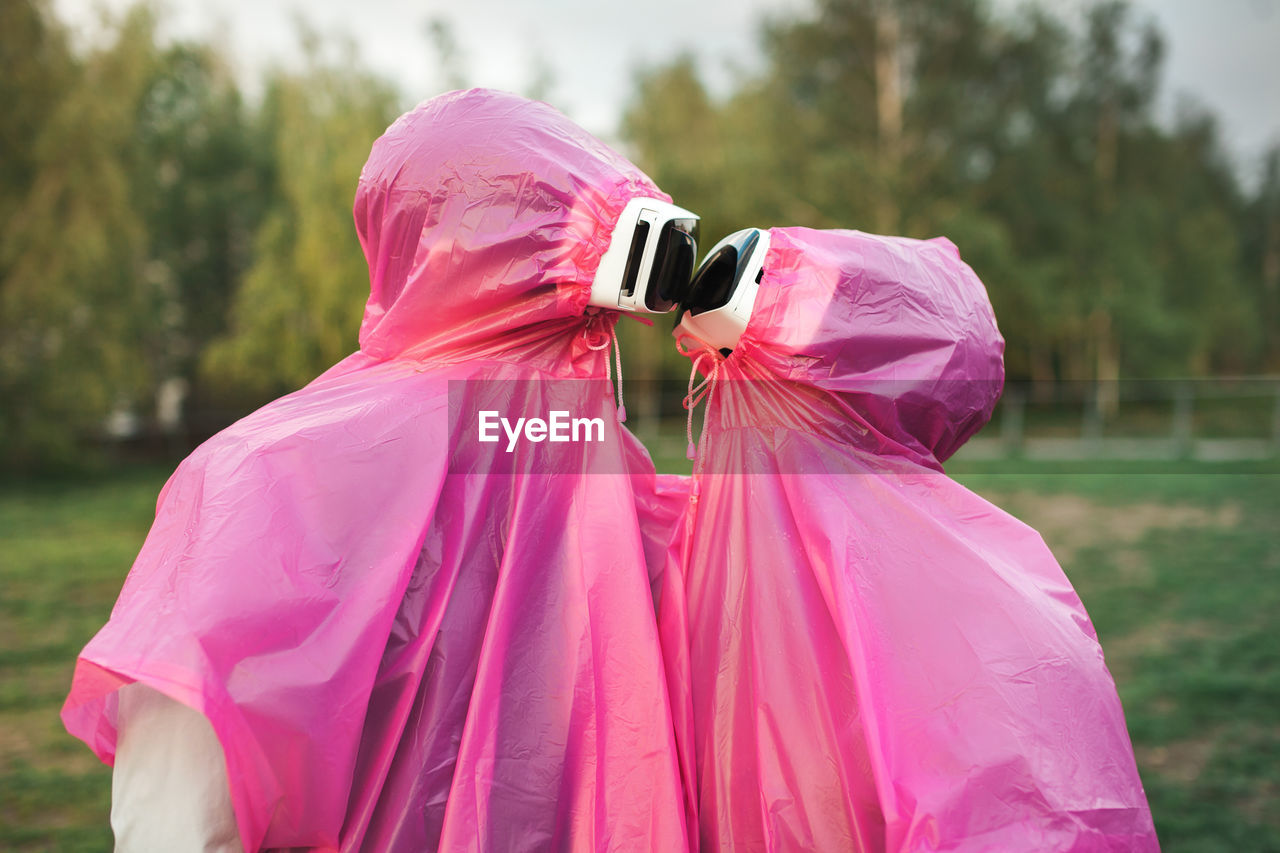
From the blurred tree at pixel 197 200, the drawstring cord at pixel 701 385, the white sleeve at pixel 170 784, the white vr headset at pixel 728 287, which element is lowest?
the white sleeve at pixel 170 784

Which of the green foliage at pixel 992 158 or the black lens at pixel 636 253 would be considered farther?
the green foliage at pixel 992 158

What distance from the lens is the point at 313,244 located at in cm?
1465

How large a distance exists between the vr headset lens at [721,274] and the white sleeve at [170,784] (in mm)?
1111

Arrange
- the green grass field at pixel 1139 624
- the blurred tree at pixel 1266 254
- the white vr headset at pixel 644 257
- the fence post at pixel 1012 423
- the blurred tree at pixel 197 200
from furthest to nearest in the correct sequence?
1. the blurred tree at pixel 1266 254
2. the blurred tree at pixel 197 200
3. the fence post at pixel 1012 423
4. the green grass field at pixel 1139 624
5. the white vr headset at pixel 644 257

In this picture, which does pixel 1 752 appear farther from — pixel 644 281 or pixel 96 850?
pixel 644 281

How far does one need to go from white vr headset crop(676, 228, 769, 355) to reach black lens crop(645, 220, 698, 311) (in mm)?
31

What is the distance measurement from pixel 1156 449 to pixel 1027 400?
8.12 feet

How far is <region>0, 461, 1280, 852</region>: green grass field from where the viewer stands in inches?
149

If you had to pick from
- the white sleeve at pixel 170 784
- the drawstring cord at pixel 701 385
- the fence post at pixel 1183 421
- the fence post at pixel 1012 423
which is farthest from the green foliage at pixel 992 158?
the white sleeve at pixel 170 784

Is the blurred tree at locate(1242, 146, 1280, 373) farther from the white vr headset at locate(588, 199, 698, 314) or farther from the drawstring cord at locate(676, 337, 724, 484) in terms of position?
the white vr headset at locate(588, 199, 698, 314)

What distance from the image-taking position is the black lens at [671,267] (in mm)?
1612

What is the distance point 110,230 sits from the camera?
14.0 meters

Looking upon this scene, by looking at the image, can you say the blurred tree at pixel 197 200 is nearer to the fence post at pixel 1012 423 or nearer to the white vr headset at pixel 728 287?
the fence post at pixel 1012 423

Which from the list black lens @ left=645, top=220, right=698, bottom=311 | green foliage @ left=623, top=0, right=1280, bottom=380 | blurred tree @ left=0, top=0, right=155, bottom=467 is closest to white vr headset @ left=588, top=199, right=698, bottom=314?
black lens @ left=645, top=220, right=698, bottom=311
